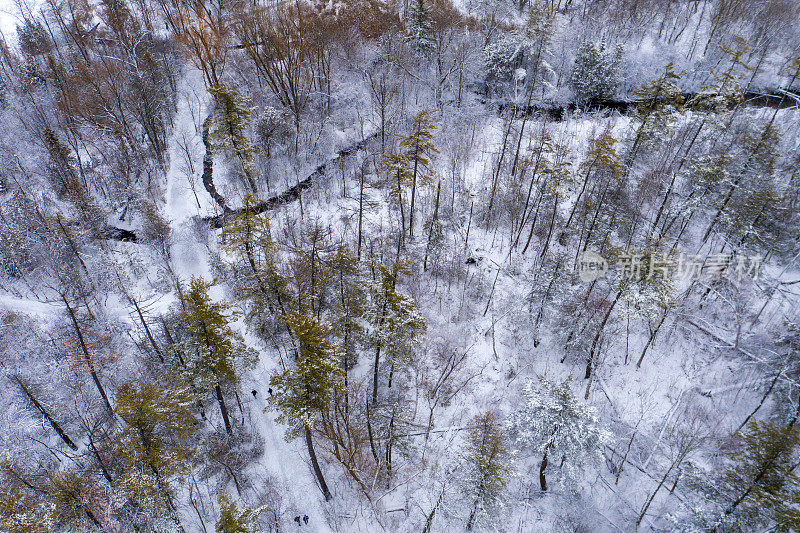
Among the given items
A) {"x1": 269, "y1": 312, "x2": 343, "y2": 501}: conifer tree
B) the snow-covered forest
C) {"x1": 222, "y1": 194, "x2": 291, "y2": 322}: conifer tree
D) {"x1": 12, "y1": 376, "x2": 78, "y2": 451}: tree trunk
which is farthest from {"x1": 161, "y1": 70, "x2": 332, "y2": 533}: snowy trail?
{"x1": 12, "y1": 376, "x2": 78, "y2": 451}: tree trunk

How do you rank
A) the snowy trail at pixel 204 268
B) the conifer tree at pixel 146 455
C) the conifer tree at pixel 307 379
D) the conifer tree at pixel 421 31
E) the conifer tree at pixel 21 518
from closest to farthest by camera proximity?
1. the conifer tree at pixel 21 518
2. the conifer tree at pixel 146 455
3. the conifer tree at pixel 307 379
4. the snowy trail at pixel 204 268
5. the conifer tree at pixel 421 31

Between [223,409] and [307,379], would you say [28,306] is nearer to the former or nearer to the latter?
[223,409]

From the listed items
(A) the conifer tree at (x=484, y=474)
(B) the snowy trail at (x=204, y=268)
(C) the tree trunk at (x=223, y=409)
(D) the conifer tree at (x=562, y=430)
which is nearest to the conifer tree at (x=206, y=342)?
(C) the tree trunk at (x=223, y=409)

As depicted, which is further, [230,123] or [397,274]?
[230,123]

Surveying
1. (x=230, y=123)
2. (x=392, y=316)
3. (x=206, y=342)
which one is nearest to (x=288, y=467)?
(x=206, y=342)

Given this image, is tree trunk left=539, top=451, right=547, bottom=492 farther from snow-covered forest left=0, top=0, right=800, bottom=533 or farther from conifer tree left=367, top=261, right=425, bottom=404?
conifer tree left=367, top=261, right=425, bottom=404

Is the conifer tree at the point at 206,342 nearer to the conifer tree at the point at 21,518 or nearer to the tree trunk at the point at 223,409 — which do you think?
the tree trunk at the point at 223,409
